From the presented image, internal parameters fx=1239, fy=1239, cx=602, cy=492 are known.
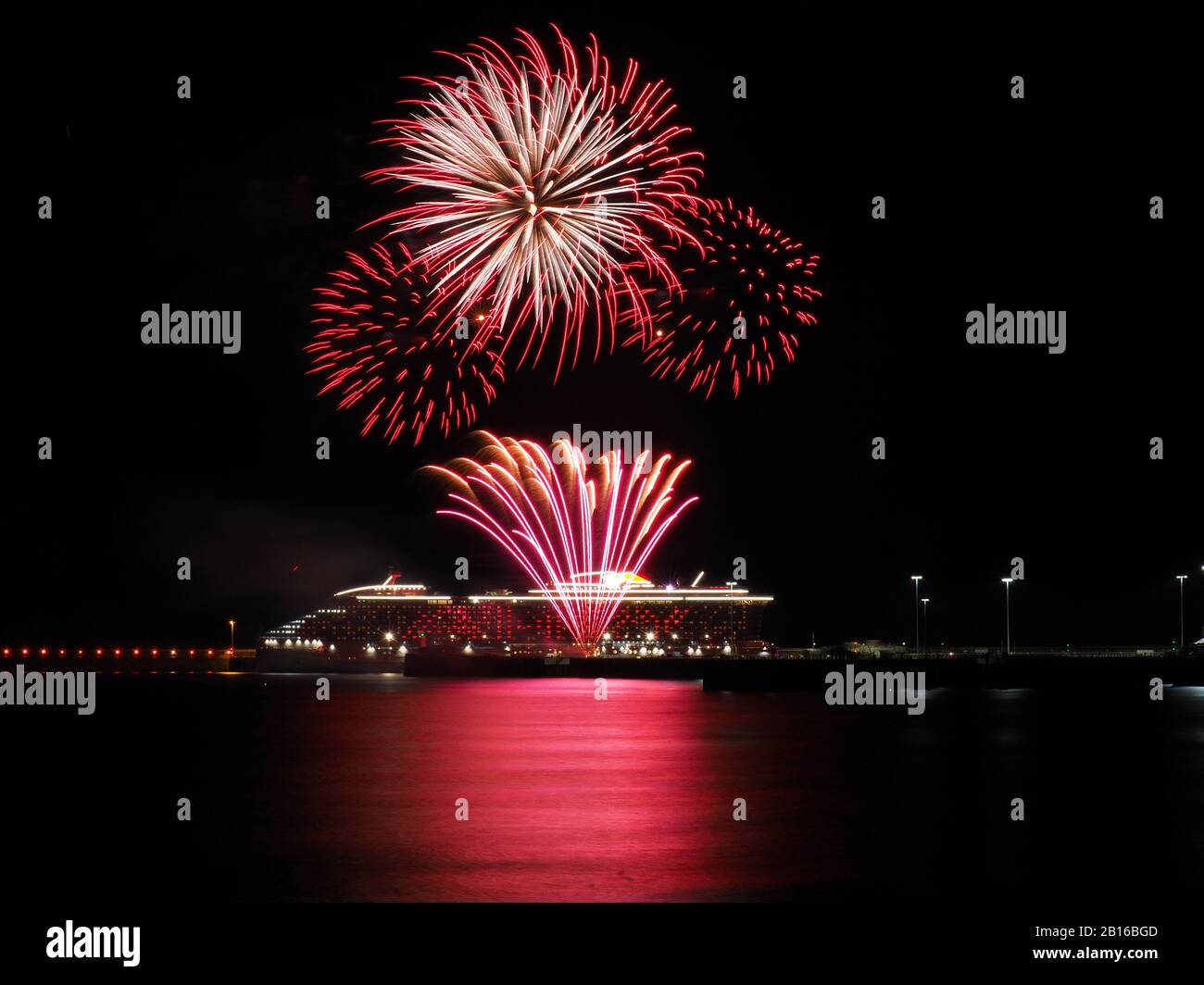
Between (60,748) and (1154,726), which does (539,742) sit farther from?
(1154,726)

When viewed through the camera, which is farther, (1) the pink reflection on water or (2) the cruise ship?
(2) the cruise ship

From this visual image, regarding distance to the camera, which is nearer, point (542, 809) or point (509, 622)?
point (542, 809)

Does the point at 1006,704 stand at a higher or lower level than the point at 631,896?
lower

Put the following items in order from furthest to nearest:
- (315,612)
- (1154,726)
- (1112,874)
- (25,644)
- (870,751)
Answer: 1. (25,644)
2. (315,612)
3. (1154,726)
4. (870,751)
5. (1112,874)

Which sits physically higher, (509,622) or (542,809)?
(542,809)

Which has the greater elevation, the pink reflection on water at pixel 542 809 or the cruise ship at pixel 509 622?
the pink reflection on water at pixel 542 809

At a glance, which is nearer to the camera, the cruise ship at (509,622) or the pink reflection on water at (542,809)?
the pink reflection on water at (542,809)

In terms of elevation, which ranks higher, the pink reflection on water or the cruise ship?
the pink reflection on water
